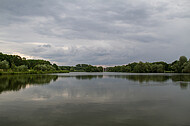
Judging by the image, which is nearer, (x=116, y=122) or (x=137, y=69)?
(x=116, y=122)

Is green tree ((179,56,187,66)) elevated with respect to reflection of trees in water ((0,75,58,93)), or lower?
elevated

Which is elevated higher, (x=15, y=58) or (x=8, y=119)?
(x=15, y=58)

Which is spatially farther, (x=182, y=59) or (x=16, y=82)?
(x=182, y=59)

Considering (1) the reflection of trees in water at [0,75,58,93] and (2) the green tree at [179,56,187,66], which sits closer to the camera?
(1) the reflection of trees in water at [0,75,58,93]

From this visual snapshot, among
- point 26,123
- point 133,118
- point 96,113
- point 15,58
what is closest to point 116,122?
point 133,118

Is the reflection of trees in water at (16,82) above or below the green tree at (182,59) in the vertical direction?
below

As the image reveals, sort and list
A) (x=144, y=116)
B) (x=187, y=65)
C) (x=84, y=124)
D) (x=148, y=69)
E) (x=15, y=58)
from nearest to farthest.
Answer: (x=84, y=124), (x=144, y=116), (x=187, y=65), (x=15, y=58), (x=148, y=69)

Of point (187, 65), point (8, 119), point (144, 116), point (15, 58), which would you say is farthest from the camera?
point (15, 58)

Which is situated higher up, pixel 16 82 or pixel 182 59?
pixel 182 59

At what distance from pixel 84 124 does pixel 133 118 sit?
2.92 metres

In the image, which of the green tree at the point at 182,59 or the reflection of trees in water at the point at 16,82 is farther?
the green tree at the point at 182,59

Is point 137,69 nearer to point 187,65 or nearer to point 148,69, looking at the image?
point 148,69

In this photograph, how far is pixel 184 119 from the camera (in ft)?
29.6

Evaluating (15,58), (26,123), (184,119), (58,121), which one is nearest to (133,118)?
(184,119)
